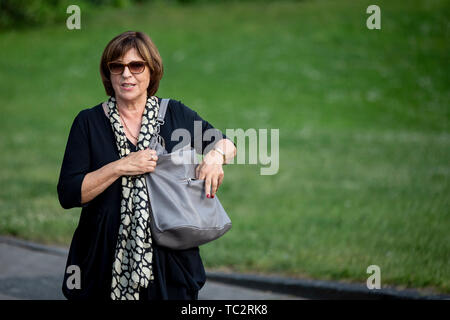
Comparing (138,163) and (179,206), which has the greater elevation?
(138,163)

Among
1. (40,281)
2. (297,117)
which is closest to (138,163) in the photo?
(40,281)

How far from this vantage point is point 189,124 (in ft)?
11.7

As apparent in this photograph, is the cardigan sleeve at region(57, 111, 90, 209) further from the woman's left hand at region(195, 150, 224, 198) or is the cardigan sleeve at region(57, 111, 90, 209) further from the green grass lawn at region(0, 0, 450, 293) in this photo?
the green grass lawn at region(0, 0, 450, 293)

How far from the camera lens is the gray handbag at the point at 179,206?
3.27 meters

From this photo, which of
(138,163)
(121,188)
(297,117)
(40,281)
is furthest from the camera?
(297,117)

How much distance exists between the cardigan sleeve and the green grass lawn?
12.1 ft

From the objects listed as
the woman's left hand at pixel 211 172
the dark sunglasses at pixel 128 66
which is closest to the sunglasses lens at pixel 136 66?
the dark sunglasses at pixel 128 66

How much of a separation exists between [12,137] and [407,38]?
679 inches

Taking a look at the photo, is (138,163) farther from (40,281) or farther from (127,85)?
(40,281)

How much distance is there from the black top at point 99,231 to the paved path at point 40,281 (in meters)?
2.41

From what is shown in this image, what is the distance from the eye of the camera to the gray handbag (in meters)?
3.27

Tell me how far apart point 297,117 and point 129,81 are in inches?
619

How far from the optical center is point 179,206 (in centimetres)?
329
